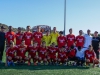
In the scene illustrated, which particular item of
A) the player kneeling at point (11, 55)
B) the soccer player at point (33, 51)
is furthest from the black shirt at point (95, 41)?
the player kneeling at point (11, 55)

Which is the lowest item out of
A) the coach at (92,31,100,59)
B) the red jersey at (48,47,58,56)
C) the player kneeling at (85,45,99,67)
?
the player kneeling at (85,45,99,67)

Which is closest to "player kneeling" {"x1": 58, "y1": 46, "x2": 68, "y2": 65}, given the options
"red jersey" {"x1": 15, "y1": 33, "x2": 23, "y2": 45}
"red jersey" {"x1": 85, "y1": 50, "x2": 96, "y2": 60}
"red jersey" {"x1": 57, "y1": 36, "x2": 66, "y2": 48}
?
"red jersey" {"x1": 57, "y1": 36, "x2": 66, "y2": 48}

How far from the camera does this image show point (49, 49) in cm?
1094

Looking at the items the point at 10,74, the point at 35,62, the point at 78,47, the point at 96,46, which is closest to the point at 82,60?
the point at 78,47

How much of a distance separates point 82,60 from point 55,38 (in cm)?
179

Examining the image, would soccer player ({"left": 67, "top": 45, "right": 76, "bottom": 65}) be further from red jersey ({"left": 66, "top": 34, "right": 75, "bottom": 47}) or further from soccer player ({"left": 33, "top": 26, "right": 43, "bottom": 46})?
soccer player ({"left": 33, "top": 26, "right": 43, "bottom": 46})

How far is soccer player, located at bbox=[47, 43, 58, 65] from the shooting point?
1077cm

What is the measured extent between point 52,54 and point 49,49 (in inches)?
11.3

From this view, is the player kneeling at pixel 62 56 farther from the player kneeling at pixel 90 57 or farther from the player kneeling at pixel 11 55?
the player kneeling at pixel 11 55

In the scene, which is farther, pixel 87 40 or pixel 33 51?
pixel 87 40

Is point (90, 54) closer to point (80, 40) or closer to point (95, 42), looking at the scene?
point (80, 40)

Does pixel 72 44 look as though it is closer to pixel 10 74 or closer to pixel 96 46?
pixel 96 46

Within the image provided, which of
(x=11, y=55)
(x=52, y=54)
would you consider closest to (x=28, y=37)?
(x=11, y=55)

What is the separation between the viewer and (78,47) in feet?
36.0
